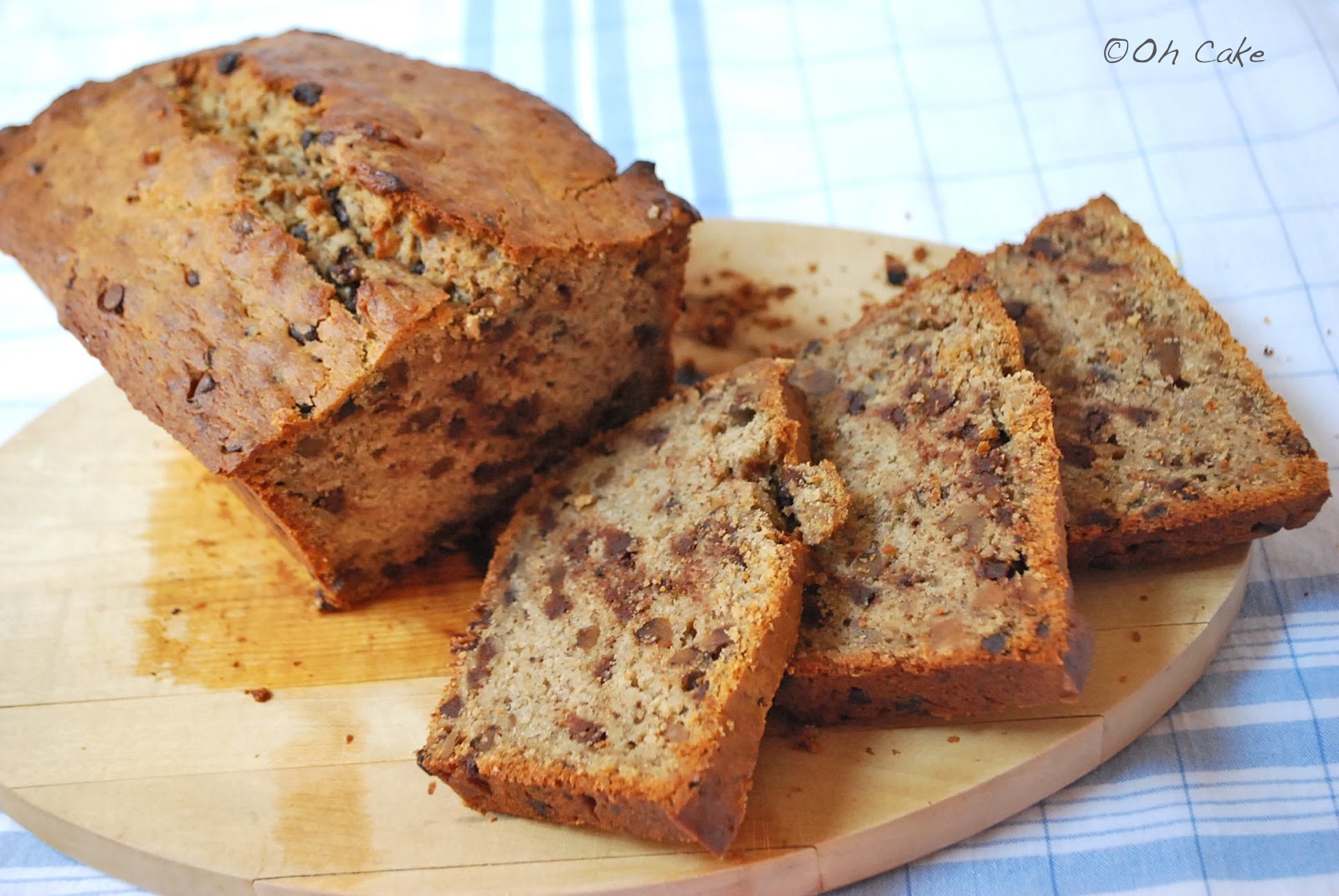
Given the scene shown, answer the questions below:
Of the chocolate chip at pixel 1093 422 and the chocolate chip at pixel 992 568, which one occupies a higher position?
the chocolate chip at pixel 992 568

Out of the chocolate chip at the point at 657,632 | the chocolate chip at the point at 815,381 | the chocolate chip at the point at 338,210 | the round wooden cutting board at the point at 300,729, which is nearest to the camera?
the round wooden cutting board at the point at 300,729

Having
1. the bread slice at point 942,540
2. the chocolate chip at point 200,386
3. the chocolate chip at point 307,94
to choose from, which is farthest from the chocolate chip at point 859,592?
the chocolate chip at point 307,94

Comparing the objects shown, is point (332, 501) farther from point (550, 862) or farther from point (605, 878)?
point (605, 878)

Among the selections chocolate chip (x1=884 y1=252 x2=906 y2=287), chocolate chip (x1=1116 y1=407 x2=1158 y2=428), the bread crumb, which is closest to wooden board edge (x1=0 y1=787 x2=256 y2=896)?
the bread crumb

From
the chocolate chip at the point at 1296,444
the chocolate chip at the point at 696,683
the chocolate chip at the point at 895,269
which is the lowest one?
the chocolate chip at the point at 895,269

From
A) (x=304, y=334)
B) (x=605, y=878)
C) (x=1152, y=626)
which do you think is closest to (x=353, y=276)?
(x=304, y=334)

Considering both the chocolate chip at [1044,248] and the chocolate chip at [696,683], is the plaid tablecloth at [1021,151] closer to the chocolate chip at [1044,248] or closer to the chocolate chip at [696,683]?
the chocolate chip at [696,683]

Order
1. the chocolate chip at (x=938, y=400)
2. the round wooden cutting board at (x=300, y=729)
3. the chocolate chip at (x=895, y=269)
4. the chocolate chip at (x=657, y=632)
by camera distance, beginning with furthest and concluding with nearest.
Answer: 1. the chocolate chip at (x=895, y=269)
2. the chocolate chip at (x=938, y=400)
3. the chocolate chip at (x=657, y=632)
4. the round wooden cutting board at (x=300, y=729)

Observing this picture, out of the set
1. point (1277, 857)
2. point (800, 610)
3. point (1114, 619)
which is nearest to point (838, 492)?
point (800, 610)
